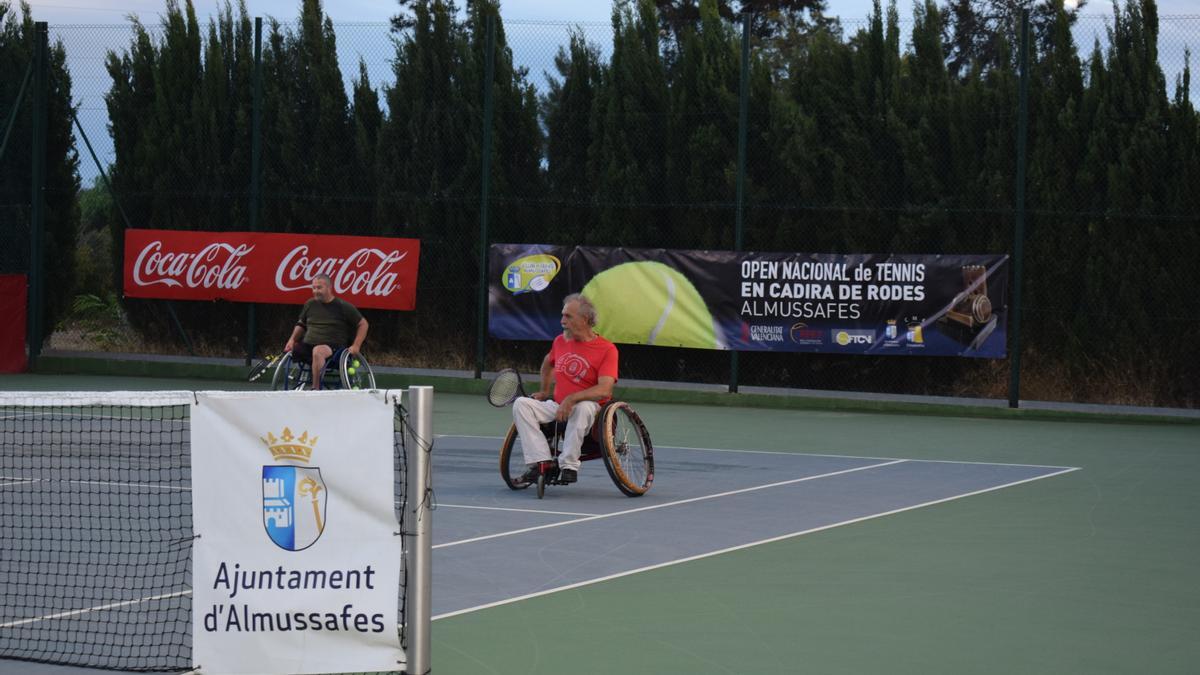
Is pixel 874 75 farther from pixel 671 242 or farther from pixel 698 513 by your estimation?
pixel 698 513

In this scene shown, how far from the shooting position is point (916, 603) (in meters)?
7.39

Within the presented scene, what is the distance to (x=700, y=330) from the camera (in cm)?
1930

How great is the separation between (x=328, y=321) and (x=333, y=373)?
1.84 feet

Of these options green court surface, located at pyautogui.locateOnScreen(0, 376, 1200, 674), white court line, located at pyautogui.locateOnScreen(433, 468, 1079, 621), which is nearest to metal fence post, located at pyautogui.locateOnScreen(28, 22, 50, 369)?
green court surface, located at pyautogui.locateOnScreen(0, 376, 1200, 674)

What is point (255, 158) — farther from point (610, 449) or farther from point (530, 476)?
point (610, 449)

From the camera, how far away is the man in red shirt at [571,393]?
10.9m

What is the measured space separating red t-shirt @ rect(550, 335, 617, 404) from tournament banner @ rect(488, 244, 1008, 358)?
7996 mm

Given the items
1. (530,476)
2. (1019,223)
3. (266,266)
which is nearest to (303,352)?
(266,266)

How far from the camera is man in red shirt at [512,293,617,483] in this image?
35.7ft

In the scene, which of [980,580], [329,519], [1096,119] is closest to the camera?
[329,519]

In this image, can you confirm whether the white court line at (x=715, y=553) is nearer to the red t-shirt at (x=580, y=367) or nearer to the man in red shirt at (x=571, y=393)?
the man in red shirt at (x=571, y=393)

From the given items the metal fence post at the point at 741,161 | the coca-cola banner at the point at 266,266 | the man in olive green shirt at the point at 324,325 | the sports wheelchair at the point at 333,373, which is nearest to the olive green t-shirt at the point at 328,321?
the man in olive green shirt at the point at 324,325

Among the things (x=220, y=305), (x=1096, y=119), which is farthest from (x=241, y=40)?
(x=1096, y=119)

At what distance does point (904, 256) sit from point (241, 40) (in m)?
9.49
